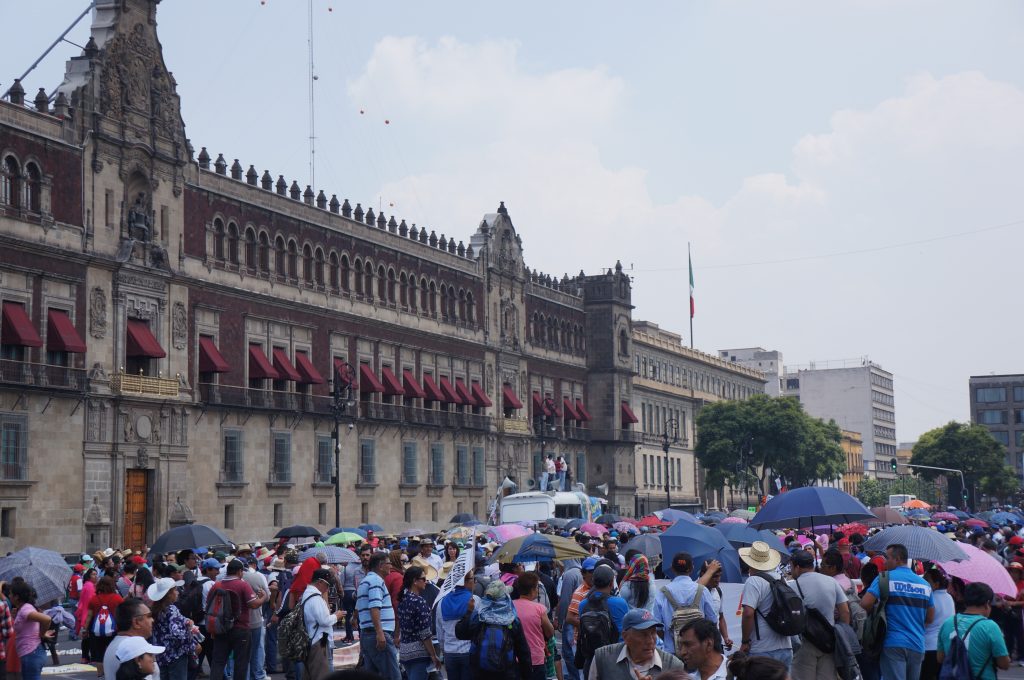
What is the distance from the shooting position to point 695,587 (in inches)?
515

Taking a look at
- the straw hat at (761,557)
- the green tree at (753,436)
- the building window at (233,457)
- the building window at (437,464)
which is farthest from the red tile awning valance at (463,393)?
the straw hat at (761,557)

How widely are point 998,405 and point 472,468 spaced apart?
98079mm

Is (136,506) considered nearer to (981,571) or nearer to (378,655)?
(378,655)

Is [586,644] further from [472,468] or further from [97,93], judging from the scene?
[472,468]

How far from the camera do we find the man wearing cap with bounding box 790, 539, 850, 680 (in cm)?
1171

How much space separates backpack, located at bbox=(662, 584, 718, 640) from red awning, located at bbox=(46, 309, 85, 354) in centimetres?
2936

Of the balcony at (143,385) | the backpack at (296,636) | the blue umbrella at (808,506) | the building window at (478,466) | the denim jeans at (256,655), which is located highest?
the balcony at (143,385)

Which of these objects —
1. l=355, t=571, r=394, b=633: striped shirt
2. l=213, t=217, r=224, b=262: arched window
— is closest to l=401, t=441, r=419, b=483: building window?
l=213, t=217, r=224, b=262: arched window

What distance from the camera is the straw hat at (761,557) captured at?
12891 millimetres

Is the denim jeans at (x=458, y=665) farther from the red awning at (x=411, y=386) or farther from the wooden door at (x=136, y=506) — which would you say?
the red awning at (x=411, y=386)

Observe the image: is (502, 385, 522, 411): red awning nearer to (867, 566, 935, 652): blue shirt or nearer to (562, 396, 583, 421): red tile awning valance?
(562, 396, 583, 421): red tile awning valance

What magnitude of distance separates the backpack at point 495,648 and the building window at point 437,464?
4742 centimetres

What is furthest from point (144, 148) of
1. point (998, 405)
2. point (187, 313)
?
point (998, 405)

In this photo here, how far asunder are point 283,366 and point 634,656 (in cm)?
4099
